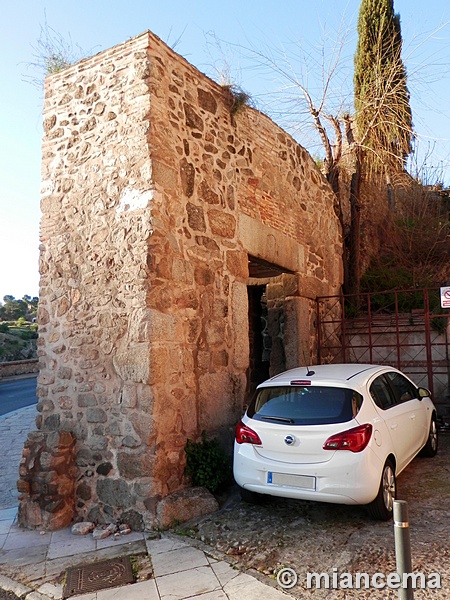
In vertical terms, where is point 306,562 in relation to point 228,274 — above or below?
below

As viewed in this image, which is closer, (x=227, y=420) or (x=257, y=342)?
(x=227, y=420)

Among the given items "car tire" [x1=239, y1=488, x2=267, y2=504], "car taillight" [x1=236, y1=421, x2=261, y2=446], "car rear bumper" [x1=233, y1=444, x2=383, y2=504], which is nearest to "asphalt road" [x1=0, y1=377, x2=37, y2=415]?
"car tire" [x1=239, y1=488, x2=267, y2=504]

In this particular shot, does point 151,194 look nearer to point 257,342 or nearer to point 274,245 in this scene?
point 274,245

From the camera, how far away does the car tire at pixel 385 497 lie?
4.15m

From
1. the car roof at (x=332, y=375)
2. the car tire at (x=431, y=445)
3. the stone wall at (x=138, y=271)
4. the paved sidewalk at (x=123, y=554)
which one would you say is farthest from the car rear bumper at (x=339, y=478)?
the car tire at (x=431, y=445)

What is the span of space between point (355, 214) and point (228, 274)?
5479 mm

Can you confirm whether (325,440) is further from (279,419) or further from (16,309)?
(16,309)

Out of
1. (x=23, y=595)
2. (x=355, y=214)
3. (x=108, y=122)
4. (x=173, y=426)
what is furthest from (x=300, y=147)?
(x=23, y=595)

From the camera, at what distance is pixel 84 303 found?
17.1 feet

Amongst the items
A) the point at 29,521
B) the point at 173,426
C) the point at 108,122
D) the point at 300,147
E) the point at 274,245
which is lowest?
the point at 29,521

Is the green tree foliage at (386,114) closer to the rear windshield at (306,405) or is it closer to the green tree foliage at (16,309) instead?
the rear windshield at (306,405)

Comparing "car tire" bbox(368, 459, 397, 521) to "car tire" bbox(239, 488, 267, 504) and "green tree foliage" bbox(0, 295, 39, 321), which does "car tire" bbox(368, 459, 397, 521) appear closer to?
"car tire" bbox(239, 488, 267, 504)

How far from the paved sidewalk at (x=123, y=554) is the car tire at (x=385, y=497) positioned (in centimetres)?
130

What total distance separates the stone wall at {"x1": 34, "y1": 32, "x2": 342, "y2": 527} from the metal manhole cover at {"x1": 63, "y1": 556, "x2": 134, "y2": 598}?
2.36 feet
